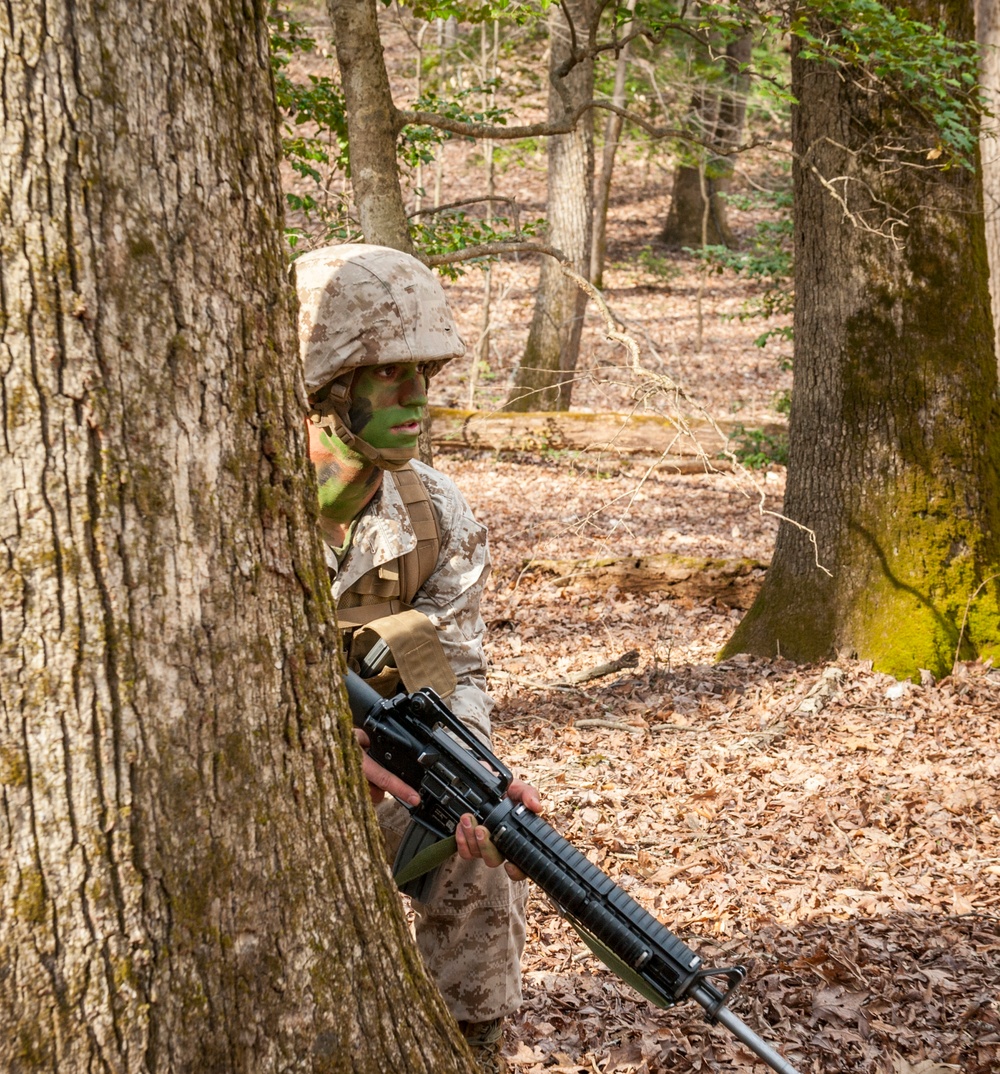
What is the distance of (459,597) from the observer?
10.6 feet

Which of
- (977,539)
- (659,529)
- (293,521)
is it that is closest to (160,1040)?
(293,521)

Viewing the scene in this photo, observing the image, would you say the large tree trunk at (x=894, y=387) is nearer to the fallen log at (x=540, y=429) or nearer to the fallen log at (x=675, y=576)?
the fallen log at (x=675, y=576)

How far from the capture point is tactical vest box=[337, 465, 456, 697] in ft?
9.53

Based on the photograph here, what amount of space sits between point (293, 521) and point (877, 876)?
336 cm

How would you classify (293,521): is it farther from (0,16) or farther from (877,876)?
(877,876)

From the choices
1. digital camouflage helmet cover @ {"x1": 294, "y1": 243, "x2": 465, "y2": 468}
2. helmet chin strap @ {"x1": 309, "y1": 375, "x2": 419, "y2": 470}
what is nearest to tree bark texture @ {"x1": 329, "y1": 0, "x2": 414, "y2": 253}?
digital camouflage helmet cover @ {"x1": 294, "y1": 243, "x2": 465, "y2": 468}

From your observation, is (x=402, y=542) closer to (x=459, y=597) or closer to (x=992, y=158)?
(x=459, y=597)

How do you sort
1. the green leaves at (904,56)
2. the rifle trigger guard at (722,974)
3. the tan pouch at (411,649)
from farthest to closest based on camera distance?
the green leaves at (904,56) → the tan pouch at (411,649) → the rifle trigger guard at (722,974)

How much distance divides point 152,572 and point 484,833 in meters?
1.25

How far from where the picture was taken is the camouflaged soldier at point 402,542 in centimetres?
294

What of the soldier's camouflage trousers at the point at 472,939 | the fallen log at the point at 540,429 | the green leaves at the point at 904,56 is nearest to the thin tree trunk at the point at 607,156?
the fallen log at the point at 540,429

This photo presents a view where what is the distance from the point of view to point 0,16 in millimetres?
1560

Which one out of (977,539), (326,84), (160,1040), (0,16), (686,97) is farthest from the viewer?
(686,97)

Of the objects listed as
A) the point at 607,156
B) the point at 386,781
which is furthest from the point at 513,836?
the point at 607,156
